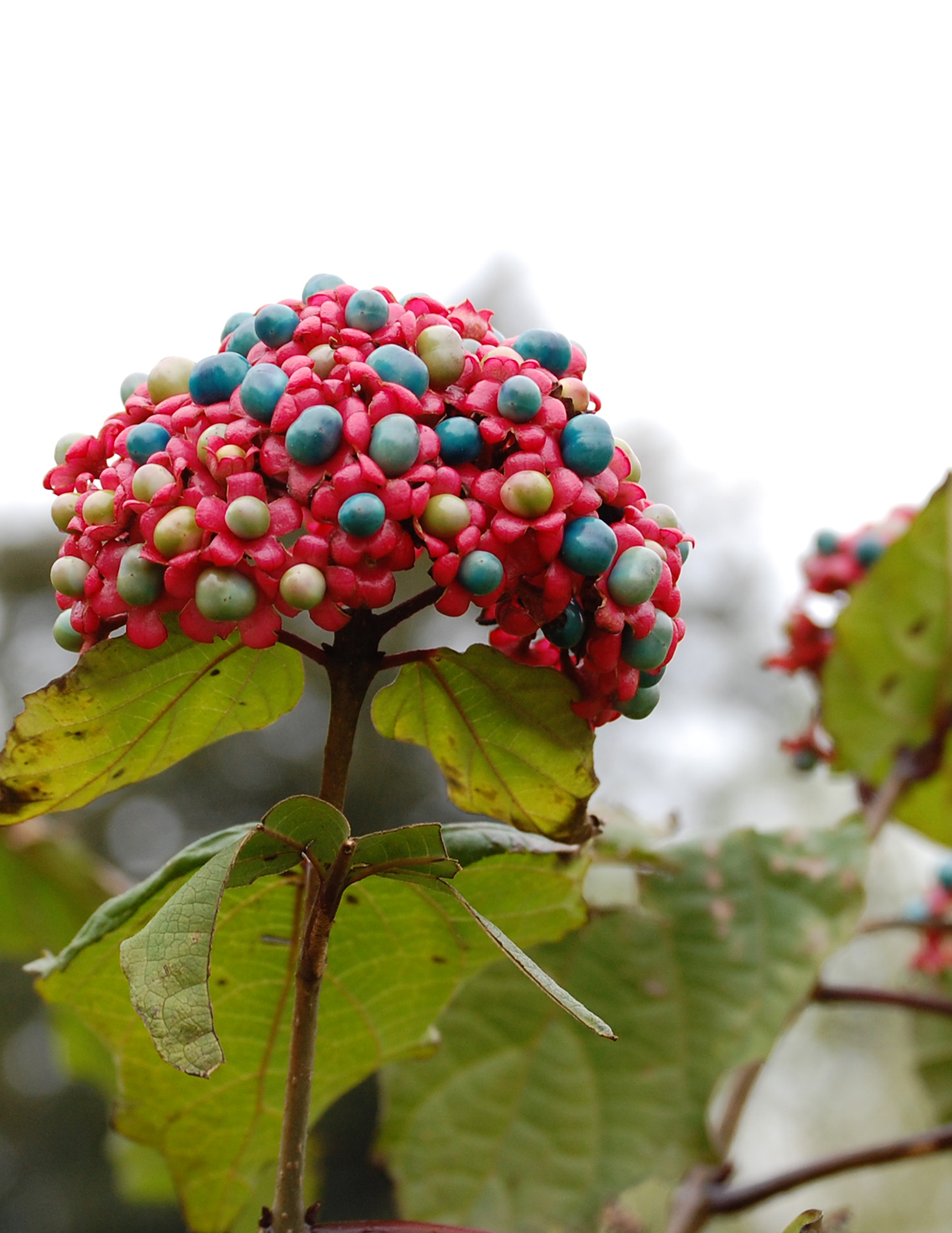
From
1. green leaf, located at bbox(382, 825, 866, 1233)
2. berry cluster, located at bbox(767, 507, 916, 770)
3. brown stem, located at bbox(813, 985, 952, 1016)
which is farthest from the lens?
berry cluster, located at bbox(767, 507, 916, 770)

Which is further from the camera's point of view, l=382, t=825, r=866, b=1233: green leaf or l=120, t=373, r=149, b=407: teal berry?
l=382, t=825, r=866, b=1233: green leaf

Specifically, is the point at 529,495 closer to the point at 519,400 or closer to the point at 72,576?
the point at 519,400

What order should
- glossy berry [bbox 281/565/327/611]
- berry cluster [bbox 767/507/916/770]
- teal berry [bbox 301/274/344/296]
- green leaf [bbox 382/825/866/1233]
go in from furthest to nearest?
berry cluster [bbox 767/507/916/770], green leaf [bbox 382/825/866/1233], teal berry [bbox 301/274/344/296], glossy berry [bbox 281/565/327/611]

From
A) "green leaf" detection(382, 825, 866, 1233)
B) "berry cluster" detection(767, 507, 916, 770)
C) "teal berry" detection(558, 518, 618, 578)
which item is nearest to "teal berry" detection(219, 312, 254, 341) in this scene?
"teal berry" detection(558, 518, 618, 578)

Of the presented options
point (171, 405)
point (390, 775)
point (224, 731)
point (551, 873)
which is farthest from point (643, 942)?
point (390, 775)

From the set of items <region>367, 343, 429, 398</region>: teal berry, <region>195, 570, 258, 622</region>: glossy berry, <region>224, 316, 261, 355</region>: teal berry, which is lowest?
<region>195, 570, 258, 622</region>: glossy berry

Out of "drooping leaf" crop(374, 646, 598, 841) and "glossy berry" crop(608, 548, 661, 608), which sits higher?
"glossy berry" crop(608, 548, 661, 608)

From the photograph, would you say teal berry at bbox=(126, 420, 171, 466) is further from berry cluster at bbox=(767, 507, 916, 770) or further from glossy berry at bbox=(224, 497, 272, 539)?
berry cluster at bbox=(767, 507, 916, 770)
